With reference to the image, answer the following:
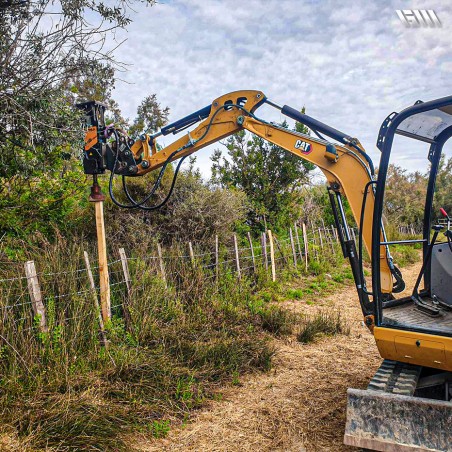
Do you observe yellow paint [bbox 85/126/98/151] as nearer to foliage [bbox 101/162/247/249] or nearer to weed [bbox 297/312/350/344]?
foliage [bbox 101/162/247/249]

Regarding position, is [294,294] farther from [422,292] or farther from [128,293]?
[422,292]

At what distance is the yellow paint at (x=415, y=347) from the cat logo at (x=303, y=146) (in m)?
2.01

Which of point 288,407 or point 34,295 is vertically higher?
point 34,295

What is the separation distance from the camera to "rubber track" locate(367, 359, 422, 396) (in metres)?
3.54

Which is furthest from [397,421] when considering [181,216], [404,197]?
[404,197]

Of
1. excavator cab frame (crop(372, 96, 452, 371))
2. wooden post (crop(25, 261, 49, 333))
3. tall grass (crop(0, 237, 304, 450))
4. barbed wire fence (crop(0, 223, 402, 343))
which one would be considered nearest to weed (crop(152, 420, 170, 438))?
tall grass (crop(0, 237, 304, 450))

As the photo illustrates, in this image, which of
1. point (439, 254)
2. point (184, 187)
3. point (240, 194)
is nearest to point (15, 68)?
point (184, 187)

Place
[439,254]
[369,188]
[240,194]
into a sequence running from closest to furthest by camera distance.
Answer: [369,188], [439,254], [240,194]

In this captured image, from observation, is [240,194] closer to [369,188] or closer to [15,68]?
[15,68]

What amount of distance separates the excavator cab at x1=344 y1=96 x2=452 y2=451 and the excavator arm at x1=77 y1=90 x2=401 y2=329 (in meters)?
0.31

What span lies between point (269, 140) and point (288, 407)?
9.74ft

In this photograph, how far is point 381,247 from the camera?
4332 mm

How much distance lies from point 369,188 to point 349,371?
2593 mm

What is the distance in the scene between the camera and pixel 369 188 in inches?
175
